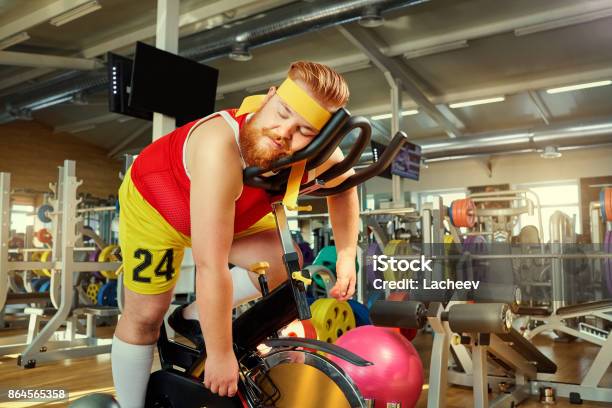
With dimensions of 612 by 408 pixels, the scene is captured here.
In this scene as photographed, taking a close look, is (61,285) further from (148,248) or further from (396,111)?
(396,111)

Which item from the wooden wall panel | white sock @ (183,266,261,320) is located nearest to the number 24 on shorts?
white sock @ (183,266,261,320)

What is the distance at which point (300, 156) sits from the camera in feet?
2.94

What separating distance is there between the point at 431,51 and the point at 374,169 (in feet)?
20.2

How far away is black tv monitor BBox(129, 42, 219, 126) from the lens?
10.8 ft

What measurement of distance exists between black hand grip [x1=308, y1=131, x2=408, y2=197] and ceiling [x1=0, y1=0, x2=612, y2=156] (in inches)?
170

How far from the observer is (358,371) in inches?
83.9

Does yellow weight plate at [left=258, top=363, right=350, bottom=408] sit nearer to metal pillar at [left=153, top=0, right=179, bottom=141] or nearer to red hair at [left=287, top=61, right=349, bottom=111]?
red hair at [left=287, top=61, right=349, bottom=111]

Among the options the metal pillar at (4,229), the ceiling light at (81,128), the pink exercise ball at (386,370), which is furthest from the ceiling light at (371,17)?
the ceiling light at (81,128)

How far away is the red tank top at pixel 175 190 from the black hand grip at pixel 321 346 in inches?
10.2

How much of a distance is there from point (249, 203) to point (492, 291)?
5.13 feet

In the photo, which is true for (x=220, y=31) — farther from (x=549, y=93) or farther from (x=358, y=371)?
(x=549, y=93)

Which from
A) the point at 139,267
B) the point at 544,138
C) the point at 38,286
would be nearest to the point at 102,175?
the point at 38,286

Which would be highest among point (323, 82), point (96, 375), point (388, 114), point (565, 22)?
point (565, 22)

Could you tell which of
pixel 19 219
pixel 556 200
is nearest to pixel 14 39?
pixel 19 219
